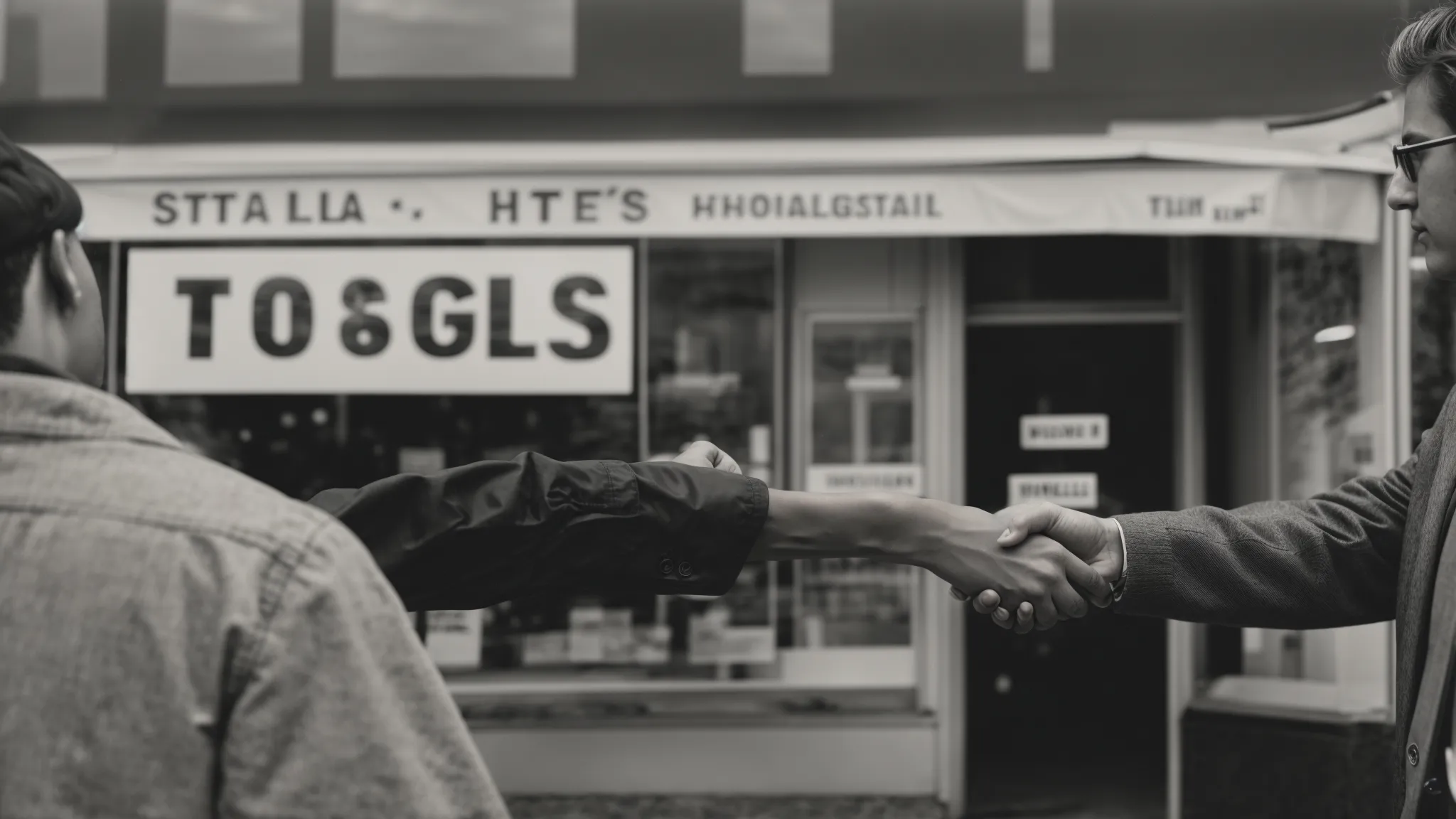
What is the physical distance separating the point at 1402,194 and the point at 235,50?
234 inches

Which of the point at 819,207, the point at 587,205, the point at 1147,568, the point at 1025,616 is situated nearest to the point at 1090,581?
the point at 1025,616

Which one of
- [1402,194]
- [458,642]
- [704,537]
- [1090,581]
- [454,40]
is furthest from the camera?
[458,642]

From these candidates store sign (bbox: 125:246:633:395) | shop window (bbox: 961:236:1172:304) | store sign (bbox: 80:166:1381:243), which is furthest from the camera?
shop window (bbox: 961:236:1172:304)

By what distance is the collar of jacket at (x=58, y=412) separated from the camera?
1.20m

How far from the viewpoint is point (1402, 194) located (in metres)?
2.36

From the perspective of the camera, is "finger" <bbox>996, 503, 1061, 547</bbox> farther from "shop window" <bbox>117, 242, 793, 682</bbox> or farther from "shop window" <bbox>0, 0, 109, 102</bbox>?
"shop window" <bbox>0, 0, 109, 102</bbox>

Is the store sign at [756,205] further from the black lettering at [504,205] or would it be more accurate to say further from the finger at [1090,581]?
the finger at [1090,581]

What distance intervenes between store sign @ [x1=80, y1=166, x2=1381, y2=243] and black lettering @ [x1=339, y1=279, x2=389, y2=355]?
339mm

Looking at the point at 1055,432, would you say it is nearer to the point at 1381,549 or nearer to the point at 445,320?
the point at 445,320

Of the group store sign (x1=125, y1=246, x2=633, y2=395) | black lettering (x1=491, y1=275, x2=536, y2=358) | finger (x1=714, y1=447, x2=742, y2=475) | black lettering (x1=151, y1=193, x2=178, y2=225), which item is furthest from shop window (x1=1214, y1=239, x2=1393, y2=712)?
black lettering (x1=151, y1=193, x2=178, y2=225)

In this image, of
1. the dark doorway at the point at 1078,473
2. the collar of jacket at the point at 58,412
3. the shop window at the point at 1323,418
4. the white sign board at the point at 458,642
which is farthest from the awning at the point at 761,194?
the collar of jacket at the point at 58,412

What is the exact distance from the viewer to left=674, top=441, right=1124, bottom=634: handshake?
2.99m

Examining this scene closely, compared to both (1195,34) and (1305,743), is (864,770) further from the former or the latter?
(1195,34)

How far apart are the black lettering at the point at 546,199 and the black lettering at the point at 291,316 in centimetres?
126
